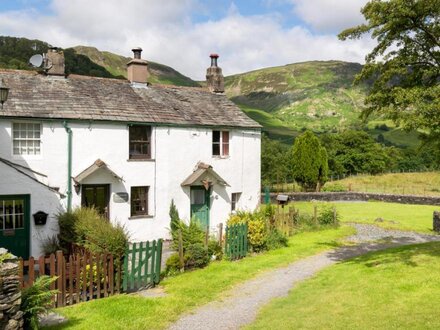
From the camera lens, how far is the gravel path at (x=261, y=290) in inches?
408

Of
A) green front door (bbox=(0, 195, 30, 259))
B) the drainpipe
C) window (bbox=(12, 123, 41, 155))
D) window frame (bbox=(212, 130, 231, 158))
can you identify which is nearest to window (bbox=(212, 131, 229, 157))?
window frame (bbox=(212, 130, 231, 158))

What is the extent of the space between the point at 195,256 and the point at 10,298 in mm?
7992

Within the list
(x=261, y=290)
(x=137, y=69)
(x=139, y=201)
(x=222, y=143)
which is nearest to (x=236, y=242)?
(x=261, y=290)

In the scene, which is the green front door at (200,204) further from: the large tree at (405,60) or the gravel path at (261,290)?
the large tree at (405,60)

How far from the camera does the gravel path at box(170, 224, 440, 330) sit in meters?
10.4

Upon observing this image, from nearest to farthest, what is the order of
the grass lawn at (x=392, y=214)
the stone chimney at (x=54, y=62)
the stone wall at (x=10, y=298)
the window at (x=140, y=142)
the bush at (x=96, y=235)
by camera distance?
the stone wall at (x=10, y=298) → the bush at (x=96, y=235) → the window at (x=140, y=142) → the stone chimney at (x=54, y=62) → the grass lawn at (x=392, y=214)

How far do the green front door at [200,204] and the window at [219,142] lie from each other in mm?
2343

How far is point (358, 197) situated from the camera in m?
43.9

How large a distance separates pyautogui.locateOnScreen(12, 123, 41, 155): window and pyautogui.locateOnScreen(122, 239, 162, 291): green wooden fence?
813cm

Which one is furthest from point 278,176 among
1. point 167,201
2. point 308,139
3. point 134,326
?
point 134,326

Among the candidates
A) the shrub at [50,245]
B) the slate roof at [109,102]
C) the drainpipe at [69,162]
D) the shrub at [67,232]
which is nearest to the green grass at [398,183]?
the slate roof at [109,102]

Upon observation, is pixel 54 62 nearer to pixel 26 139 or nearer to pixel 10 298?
pixel 26 139

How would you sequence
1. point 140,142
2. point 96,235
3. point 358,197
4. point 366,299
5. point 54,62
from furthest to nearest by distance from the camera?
1. point 358,197
2. point 54,62
3. point 140,142
4. point 96,235
5. point 366,299

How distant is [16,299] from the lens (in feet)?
28.3
